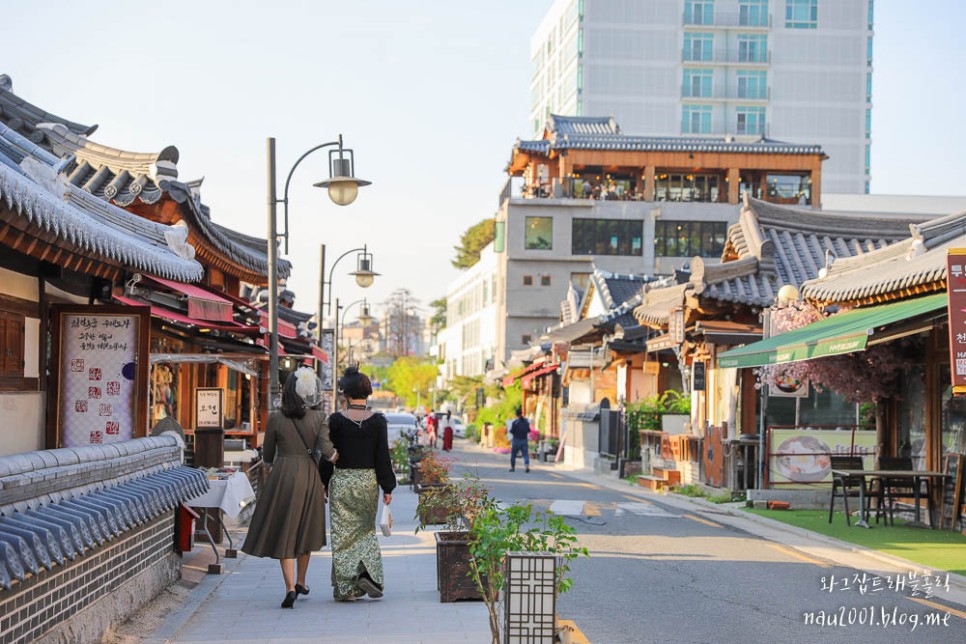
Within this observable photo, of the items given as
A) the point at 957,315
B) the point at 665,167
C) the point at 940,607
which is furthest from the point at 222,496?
the point at 665,167

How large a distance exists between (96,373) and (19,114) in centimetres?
582

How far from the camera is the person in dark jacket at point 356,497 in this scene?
10867 mm

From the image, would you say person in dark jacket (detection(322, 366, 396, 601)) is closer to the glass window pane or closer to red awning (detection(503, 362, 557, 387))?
red awning (detection(503, 362, 557, 387))

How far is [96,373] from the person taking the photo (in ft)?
35.0

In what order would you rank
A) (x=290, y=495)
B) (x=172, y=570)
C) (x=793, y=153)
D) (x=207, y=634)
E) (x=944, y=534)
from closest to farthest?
(x=207, y=634), (x=290, y=495), (x=172, y=570), (x=944, y=534), (x=793, y=153)

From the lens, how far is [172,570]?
11875mm

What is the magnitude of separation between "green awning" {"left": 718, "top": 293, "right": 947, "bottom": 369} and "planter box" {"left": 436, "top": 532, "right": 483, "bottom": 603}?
23.2ft

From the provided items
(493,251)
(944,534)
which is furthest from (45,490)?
(493,251)

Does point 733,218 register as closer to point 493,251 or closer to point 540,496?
point 493,251

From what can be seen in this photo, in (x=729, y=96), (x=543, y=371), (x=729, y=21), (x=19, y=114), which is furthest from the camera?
(x=729, y=96)

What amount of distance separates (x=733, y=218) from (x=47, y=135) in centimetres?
6266

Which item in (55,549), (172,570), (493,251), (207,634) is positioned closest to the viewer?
(55,549)

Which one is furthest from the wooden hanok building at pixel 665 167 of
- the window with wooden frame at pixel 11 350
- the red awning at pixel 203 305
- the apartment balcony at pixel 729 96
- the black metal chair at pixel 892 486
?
the window with wooden frame at pixel 11 350

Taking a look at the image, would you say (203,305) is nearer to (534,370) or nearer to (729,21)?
(534,370)
